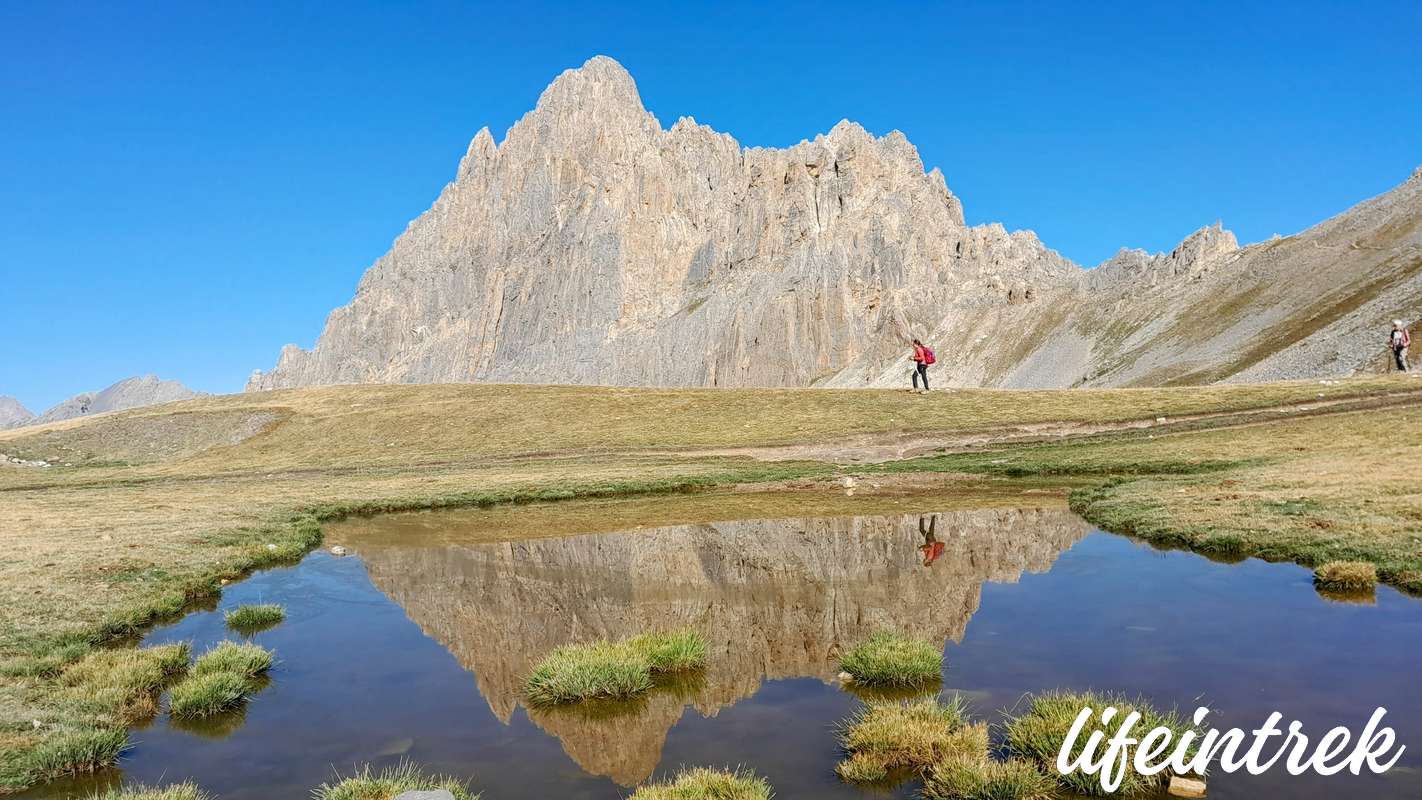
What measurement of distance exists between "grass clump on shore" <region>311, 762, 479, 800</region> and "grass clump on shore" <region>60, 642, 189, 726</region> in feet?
14.5

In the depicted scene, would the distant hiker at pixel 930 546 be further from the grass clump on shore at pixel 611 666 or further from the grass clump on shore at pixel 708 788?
the grass clump on shore at pixel 708 788

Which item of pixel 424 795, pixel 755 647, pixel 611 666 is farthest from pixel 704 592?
pixel 424 795

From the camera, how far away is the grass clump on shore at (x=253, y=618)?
677 inches

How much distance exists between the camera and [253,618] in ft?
56.9

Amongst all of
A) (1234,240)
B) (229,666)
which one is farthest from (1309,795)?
(1234,240)

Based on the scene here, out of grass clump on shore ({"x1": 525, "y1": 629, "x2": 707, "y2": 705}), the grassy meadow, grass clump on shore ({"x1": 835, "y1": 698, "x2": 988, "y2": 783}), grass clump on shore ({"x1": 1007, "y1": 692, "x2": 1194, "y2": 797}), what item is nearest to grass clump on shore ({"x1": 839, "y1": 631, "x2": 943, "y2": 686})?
grass clump on shore ({"x1": 835, "y1": 698, "x2": 988, "y2": 783})

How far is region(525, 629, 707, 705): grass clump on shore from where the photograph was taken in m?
12.0

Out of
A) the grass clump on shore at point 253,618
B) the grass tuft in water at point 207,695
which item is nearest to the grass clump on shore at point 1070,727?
the grass tuft in water at point 207,695

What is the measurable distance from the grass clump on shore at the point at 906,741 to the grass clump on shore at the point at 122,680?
31.5 ft

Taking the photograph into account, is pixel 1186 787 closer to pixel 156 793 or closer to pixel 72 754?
pixel 156 793

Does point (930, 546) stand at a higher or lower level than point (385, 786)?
higher

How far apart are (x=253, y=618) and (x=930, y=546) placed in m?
15.0

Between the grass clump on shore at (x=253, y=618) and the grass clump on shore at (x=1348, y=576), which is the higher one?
the grass clump on shore at (x=1348, y=576)

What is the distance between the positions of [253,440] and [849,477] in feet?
180
